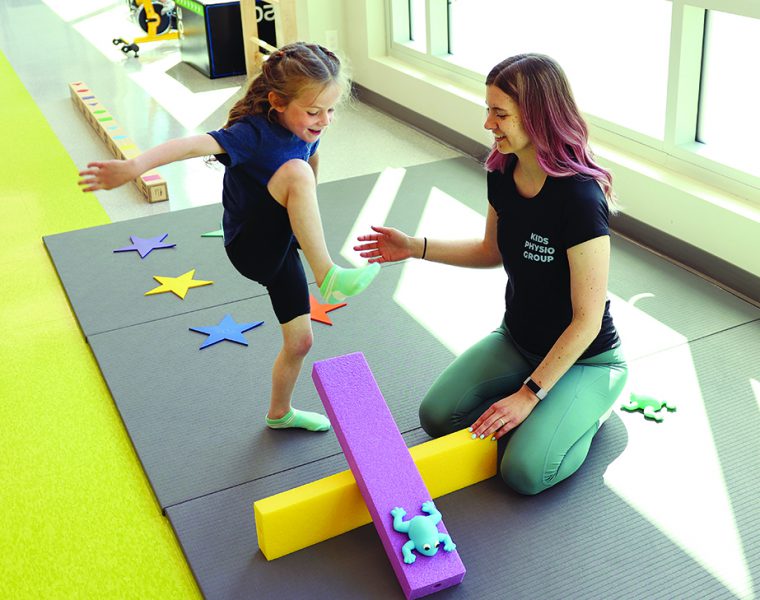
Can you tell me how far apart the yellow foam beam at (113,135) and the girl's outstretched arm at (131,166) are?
5.90 feet

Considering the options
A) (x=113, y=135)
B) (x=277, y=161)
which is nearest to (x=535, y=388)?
(x=277, y=161)

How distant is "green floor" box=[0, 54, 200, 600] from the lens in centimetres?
194

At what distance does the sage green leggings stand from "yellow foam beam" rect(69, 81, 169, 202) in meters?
1.84

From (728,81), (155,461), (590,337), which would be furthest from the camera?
(728,81)

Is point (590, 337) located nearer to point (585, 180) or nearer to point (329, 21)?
point (585, 180)

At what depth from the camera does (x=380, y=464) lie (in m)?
1.94

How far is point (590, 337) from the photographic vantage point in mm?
2033

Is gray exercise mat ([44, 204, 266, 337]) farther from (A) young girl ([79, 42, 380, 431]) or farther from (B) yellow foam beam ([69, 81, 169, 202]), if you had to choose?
(A) young girl ([79, 42, 380, 431])

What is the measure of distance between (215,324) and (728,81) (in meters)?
1.92

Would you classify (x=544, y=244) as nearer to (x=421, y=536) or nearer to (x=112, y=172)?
(x=421, y=536)

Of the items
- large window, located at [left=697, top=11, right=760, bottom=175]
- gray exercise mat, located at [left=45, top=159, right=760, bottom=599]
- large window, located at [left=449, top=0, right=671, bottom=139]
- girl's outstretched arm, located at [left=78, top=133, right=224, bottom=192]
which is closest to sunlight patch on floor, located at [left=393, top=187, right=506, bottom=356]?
gray exercise mat, located at [left=45, top=159, right=760, bottom=599]

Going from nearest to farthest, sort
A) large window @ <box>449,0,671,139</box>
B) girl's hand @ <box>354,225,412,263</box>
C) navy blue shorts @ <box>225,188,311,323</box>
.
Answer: navy blue shorts @ <box>225,188,311,323</box>
girl's hand @ <box>354,225,412,263</box>
large window @ <box>449,0,671,139</box>

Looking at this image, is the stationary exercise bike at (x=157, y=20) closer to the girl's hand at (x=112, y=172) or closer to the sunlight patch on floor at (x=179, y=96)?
the sunlight patch on floor at (x=179, y=96)

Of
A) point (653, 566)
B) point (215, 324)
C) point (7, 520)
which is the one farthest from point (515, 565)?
point (215, 324)
